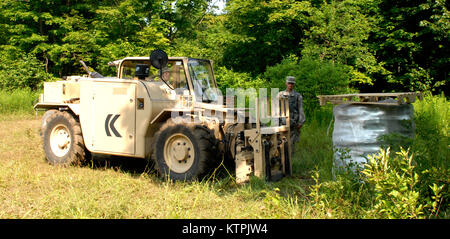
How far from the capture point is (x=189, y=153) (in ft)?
21.1

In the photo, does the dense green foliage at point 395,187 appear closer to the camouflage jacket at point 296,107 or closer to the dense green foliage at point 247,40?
the camouflage jacket at point 296,107

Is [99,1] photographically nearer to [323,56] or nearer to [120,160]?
[323,56]

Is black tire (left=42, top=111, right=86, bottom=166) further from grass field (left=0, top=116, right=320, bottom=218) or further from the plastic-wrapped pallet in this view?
the plastic-wrapped pallet

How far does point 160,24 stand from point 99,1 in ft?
17.9

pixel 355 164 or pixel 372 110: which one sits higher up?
pixel 372 110

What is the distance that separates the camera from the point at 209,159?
20.2ft

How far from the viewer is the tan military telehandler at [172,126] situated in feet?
20.7

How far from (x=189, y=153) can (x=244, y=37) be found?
43.7 feet

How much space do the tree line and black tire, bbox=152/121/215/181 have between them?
9932 mm

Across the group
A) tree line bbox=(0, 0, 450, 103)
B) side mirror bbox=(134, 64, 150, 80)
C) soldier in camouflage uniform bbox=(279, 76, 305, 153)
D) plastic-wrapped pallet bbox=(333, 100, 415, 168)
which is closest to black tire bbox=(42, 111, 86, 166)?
side mirror bbox=(134, 64, 150, 80)

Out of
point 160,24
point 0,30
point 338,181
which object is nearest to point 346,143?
point 338,181

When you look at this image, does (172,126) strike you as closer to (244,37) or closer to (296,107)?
(296,107)

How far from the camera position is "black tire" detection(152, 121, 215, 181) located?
6.15m
